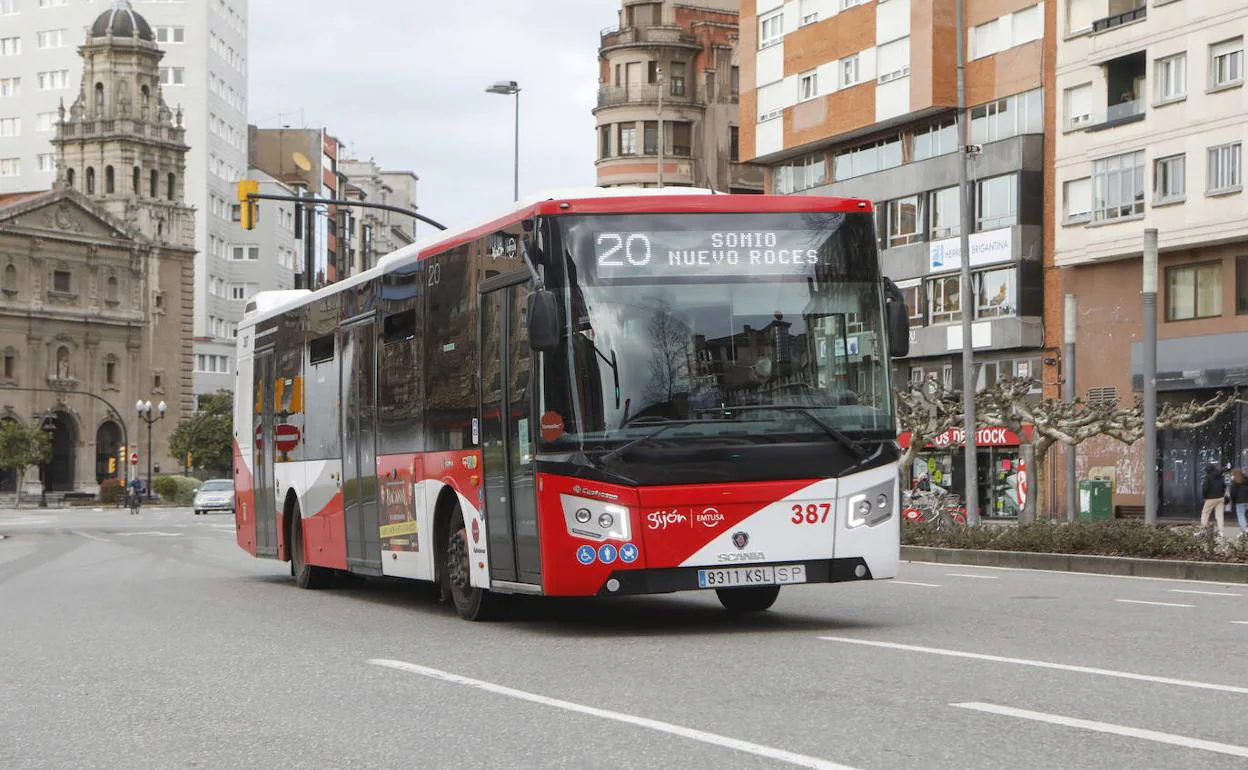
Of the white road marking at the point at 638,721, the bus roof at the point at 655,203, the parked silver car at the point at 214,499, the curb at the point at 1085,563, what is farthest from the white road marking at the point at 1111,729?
the parked silver car at the point at 214,499

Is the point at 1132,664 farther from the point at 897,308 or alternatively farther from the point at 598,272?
the point at 598,272

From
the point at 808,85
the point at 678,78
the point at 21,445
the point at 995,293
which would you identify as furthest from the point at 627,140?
the point at 21,445

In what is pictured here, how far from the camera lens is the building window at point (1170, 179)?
45.7 m

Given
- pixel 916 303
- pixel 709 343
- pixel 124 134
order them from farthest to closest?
pixel 124 134, pixel 916 303, pixel 709 343

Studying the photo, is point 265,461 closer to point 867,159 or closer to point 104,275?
point 867,159

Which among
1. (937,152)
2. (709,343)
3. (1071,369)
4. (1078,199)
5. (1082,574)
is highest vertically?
(937,152)

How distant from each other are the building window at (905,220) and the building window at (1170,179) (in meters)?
10.4

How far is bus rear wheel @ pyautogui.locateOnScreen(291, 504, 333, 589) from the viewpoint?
850 inches

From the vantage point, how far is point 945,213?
55.1 metres

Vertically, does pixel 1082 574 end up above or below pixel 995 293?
below

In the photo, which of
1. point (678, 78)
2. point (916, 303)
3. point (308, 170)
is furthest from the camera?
point (308, 170)

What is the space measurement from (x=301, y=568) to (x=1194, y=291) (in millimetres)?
29352

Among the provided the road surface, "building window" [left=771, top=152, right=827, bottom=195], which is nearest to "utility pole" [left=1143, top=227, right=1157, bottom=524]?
the road surface

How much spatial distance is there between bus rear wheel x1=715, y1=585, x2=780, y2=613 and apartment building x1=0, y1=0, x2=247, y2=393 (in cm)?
12691
